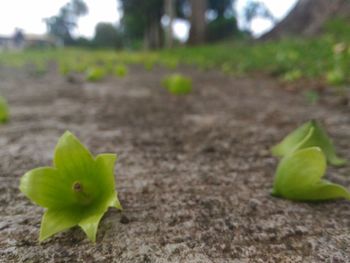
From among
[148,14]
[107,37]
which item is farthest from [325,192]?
[107,37]

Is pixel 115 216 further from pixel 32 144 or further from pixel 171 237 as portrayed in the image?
pixel 32 144

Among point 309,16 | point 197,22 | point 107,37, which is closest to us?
point 309,16

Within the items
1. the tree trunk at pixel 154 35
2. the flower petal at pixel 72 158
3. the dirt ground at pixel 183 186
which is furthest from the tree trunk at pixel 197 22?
the flower petal at pixel 72 158

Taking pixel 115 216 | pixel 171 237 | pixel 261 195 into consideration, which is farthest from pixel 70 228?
pixel 261 195

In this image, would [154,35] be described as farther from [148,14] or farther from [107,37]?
[107,37]

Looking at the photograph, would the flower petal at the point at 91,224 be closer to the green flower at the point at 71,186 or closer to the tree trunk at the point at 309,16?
the green flower at the point at 71,186

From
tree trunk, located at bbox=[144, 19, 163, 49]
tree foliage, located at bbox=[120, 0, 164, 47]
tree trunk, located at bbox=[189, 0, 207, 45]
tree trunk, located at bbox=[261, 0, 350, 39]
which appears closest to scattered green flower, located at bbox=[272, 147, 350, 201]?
tree trunk, located at bbox=[261, 0, 350, 39]

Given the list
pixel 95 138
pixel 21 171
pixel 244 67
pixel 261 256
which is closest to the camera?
pixel 261 256
